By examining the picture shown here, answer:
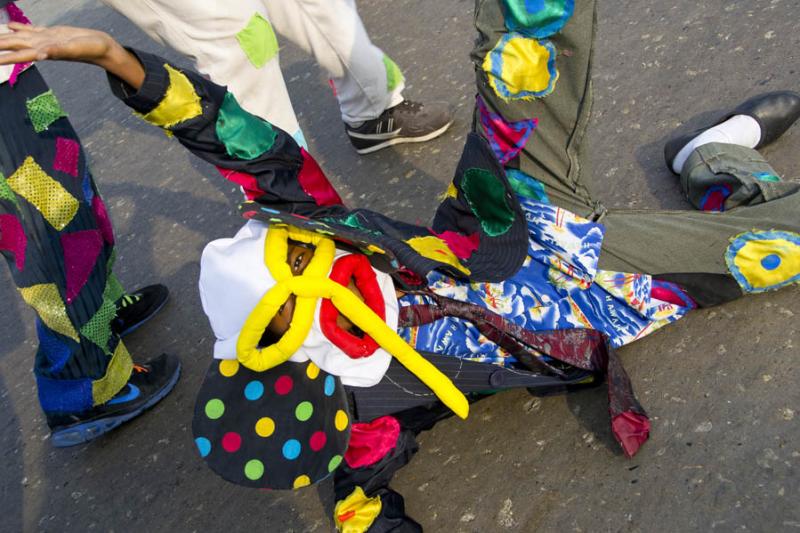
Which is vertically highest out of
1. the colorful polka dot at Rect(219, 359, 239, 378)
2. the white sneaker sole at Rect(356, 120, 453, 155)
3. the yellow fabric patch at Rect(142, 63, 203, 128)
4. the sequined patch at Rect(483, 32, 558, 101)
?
the yellow fabric patch at Rect(142, 63, 203, 128)

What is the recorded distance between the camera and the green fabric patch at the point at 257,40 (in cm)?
223

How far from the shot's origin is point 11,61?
1352 millimetres

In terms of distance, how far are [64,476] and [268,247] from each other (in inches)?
47.6

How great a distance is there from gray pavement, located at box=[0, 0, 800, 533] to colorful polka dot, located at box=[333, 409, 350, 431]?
37 cm

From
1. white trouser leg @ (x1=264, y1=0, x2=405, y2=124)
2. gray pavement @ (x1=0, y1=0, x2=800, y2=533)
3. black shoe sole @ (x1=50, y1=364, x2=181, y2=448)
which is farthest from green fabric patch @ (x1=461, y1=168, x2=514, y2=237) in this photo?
black shoe sole @ (x1=50, y1=364, x2=181, y2=448)

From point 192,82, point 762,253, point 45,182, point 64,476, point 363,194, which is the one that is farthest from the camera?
point 363,194

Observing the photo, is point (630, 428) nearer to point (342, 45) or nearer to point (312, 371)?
point (312, 371)

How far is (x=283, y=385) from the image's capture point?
1.61 metres

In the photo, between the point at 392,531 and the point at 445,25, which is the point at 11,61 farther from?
the point at 445,25

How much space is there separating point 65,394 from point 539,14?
1.63 metres

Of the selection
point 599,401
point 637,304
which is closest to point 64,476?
point 599,401

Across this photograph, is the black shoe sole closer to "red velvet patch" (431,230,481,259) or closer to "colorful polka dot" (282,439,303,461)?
"colorful polka dot" (282,439,303,461)

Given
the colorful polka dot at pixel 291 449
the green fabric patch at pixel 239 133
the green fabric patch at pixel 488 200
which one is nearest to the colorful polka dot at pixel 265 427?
the colorful polka dot at pixel 291 449

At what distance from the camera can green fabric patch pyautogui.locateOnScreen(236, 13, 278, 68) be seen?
2.23 m
